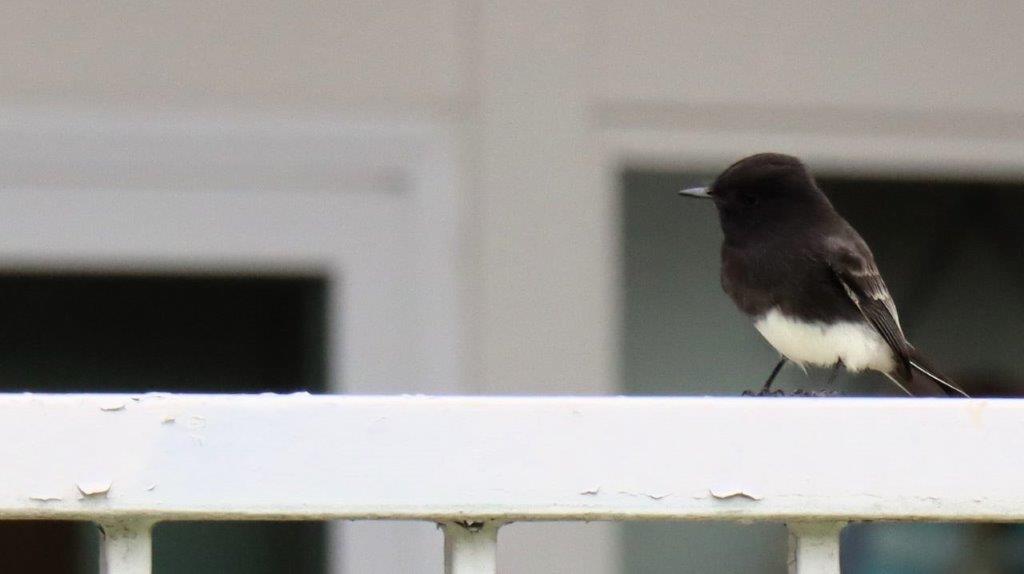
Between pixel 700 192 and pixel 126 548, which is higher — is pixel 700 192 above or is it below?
above

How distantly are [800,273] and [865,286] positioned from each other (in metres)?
0.10

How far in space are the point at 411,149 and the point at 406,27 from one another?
0.25 m

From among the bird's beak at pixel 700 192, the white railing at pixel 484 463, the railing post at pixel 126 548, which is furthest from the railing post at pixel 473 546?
the bird's beak at pixel 700 192

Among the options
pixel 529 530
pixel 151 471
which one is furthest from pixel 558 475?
pixel 529 530

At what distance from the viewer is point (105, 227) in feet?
11.2

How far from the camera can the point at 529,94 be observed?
341cm

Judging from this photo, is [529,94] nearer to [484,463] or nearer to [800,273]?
[800,273]

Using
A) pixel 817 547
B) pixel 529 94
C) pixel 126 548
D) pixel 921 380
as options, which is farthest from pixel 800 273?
pixel 126 548

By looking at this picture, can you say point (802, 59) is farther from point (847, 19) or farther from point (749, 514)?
point (749, 514)

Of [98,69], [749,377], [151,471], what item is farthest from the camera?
[749,377]

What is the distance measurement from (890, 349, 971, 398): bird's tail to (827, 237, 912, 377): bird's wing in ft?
0.06

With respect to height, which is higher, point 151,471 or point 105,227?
point 105,227

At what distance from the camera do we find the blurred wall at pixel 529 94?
3377 millimetres

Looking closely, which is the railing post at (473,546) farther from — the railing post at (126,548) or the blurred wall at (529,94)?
the blurred wall at (529,94)
